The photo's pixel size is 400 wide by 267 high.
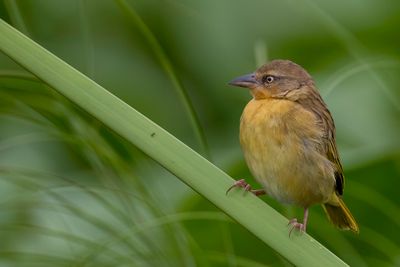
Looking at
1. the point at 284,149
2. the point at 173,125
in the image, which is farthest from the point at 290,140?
the point at 173,125

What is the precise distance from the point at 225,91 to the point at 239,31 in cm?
35

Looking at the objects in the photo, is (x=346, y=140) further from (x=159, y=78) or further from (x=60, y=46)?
(x=60, y=46)

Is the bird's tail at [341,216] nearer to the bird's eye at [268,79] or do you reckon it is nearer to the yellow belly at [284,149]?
the yellow belly at [284,149]

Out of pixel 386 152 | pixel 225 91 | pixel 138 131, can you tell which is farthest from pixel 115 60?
pixel 138 131

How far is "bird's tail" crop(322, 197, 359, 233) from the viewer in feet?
9.16

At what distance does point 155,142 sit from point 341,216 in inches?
56.1

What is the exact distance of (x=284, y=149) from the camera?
246cm

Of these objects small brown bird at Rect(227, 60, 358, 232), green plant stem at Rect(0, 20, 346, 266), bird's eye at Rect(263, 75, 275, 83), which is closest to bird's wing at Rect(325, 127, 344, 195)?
small brown bird at Rect(227, 60, 358, 232)

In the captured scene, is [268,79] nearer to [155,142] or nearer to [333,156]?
[333,156]

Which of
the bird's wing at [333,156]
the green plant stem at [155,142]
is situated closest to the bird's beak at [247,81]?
the bird's wing at [333,156]

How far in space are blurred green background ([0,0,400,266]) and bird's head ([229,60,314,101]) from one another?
48mm

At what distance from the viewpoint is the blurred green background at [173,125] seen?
2250 mm

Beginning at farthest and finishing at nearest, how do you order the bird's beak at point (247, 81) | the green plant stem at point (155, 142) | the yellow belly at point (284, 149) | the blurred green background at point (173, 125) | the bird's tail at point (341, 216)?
1. the bird's tail at point (341, 216)
2. the bird's beak at point (247, 81)
3. the yellow belly at point (284, 149)
4. the blurred green background at point (173, 125)
5. the green plant stem at point (155, 142)

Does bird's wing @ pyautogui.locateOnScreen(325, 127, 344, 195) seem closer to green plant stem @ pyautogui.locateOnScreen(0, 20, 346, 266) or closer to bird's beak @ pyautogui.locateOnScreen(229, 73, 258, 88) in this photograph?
bird's beak @ pyautogui.locateOnScreen(229, 73, 258, 88)
